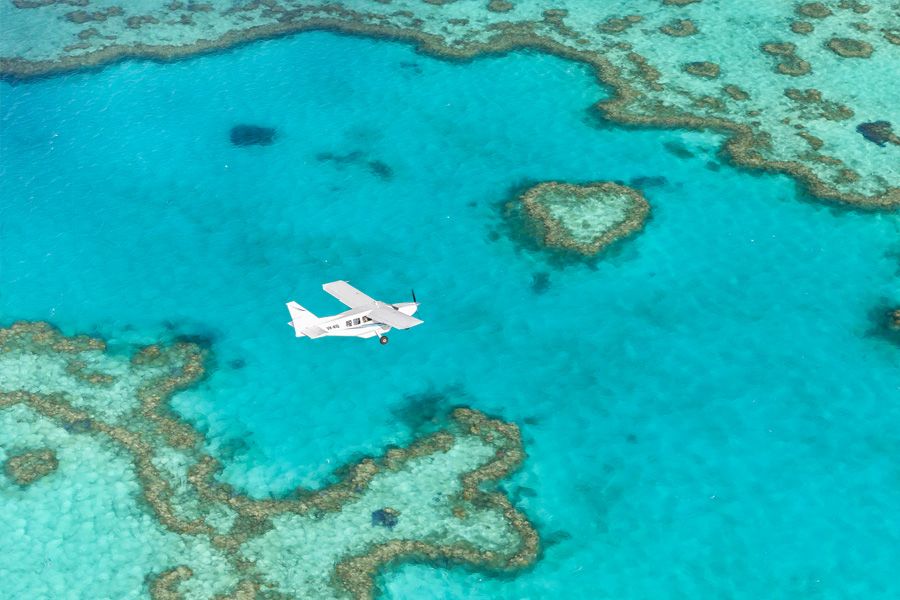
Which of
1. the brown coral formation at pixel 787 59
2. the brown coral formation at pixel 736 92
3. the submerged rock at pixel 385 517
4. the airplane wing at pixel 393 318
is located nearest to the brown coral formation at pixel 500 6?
the brown coral formation at pixel 736 92

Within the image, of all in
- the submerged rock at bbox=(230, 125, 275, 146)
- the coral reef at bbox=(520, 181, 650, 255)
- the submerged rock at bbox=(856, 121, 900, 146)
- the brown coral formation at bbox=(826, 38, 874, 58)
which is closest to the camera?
the coral reef at bbox=(520, 181, 650, 255)

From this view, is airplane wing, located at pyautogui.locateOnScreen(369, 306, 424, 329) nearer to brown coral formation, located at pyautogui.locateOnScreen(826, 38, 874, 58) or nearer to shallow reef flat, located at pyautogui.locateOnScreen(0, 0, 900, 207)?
shallow reef flat, located at pyautogui.locateOnScreen(0, 0, 900, 207)

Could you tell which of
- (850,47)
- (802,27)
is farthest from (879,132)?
(802,27)

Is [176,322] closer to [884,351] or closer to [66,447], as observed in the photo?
[66,447]

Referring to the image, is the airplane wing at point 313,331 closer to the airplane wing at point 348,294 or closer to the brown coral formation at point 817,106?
the airplane wing at point 348,294

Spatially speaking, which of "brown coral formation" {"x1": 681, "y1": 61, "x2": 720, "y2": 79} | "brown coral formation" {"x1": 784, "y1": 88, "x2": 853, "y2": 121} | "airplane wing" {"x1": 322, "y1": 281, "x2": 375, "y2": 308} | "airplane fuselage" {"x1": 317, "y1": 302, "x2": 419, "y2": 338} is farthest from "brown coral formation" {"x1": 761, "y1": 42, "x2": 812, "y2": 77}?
"airplane wing" {"x1": 322, "y1": 281, "x2": 375, "y2": 308}
